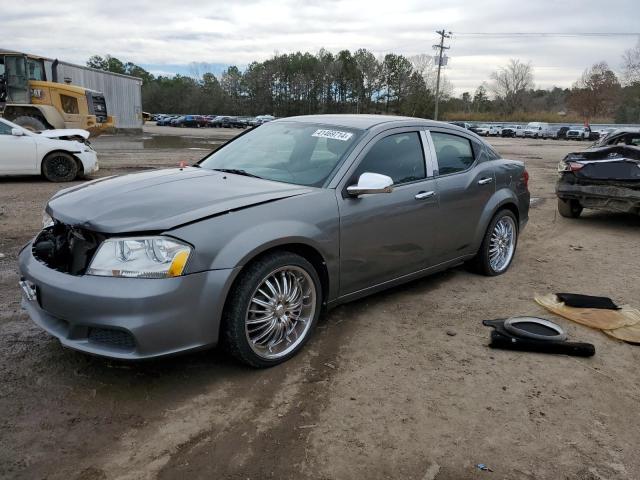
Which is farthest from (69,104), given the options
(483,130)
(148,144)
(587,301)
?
(483,130)

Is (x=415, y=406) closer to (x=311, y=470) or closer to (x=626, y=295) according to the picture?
(x=311, y=470)

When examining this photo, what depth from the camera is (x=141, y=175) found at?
4066 millimetres

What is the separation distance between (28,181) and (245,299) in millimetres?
9775

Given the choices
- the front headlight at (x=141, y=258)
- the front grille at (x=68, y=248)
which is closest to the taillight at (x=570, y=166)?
the front headlight at (x=141, y=258)

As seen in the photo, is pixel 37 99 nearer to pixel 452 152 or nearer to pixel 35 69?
pixel 35 69

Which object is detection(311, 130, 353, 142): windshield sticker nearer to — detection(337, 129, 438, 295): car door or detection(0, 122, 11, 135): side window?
detection(337, 129, 438, 295): car door

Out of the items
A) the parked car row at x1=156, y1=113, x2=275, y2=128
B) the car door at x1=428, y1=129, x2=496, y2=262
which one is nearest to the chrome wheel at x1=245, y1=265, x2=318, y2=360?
the car door at x1=428, y1=129, x2=496, y2=262

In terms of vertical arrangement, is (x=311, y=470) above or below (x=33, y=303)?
below

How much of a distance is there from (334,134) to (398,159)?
1.90ft

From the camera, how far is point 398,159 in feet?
14.6

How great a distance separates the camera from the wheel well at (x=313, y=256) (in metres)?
3.48

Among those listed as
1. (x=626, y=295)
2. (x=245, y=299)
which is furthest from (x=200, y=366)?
(x=626, y=295)

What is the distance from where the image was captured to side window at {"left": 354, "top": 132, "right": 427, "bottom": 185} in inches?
163

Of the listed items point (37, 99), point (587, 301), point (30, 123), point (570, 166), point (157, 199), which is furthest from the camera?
point (37, 99)
